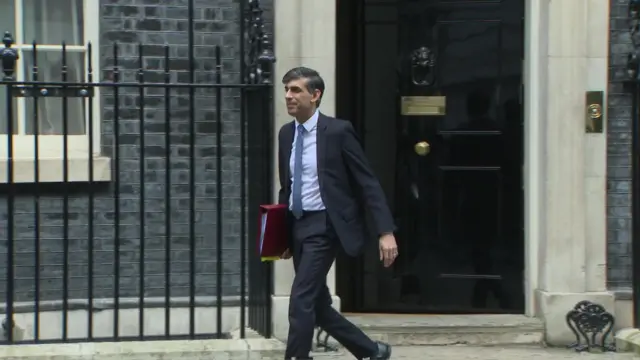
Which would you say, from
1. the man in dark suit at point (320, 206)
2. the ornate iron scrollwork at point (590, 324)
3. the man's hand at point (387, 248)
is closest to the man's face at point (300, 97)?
the man in dark suit at point (320, 206)

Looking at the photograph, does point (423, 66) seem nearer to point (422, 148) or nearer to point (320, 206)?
point (422, 148)

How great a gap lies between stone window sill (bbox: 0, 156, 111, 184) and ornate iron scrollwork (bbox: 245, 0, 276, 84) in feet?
3.92

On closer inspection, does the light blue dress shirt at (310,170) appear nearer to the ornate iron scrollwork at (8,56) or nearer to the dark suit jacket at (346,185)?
the dark suit jacket at (346,185)

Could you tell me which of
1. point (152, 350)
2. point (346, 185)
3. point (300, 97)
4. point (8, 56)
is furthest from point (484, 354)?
point (8, 56)

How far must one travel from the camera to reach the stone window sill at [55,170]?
6.37 metres

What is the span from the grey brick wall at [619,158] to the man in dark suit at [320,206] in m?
2.31

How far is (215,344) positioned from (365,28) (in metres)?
2.55

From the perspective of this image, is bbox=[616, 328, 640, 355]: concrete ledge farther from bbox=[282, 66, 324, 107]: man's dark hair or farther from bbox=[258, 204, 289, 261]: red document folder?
bbox=[282, 66, 324, 107]: man's dark hair

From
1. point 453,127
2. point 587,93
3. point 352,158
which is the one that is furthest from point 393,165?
point 352,158

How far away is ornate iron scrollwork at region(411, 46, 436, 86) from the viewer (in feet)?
22.7

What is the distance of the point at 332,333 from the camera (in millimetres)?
5219

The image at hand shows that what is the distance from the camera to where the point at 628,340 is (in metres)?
6.21

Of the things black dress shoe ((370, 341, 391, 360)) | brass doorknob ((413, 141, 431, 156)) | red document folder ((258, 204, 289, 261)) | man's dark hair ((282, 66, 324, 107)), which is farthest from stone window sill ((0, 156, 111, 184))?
black dress shoe ((370, 341, 391, 360))

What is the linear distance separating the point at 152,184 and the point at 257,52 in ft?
4.25
